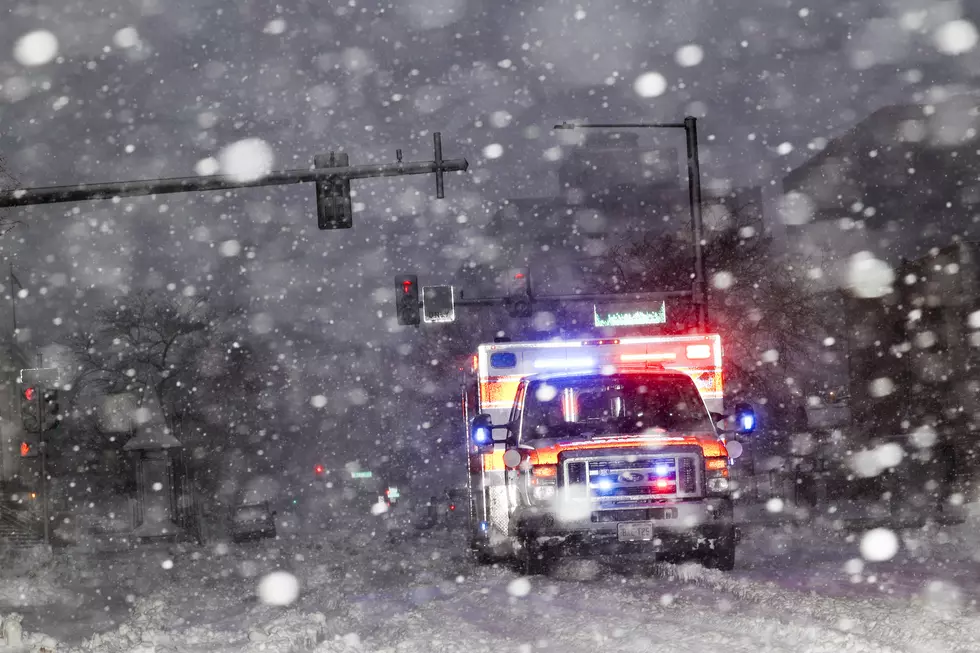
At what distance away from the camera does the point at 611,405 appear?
12.9 meters

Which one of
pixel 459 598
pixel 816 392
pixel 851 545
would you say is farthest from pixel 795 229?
pixel 459 598

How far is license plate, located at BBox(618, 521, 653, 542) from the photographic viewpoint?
38.2ft

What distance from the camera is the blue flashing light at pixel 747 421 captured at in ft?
40.5

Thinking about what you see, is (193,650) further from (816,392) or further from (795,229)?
(795,229)

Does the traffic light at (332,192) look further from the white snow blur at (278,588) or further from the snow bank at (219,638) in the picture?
the snow bank at (219,638)

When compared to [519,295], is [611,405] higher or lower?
→ lower

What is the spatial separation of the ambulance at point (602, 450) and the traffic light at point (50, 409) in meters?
13.2

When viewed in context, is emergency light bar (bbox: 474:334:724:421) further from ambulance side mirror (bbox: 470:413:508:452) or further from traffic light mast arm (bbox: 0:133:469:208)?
traffic light mast arm (bbox: 0:133:469:208)

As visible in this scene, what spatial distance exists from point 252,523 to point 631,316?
17.9m

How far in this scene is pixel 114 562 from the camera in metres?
23.4

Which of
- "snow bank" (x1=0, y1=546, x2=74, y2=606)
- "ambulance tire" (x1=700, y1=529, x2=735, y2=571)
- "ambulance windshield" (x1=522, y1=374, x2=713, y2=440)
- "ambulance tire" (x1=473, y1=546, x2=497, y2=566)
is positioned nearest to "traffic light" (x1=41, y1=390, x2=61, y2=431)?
"snow bank" (x1=0, y1=546, x2=74, y2=606)

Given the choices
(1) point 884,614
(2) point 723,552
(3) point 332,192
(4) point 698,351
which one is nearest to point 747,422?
(2) point 723,552

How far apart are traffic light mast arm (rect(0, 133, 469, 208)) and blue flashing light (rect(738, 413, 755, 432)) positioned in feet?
14.1

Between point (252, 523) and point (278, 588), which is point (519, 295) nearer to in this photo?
point (278, 588)
